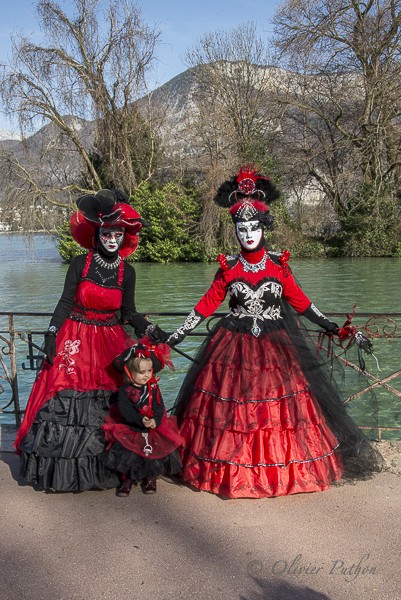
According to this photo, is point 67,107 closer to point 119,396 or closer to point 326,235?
point 326,235

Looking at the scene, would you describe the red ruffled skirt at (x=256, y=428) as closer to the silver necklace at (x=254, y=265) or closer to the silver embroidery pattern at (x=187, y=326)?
the silver embroidery pattern at (x=187, y=326)

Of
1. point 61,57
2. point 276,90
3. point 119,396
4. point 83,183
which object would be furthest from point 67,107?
point 119,396

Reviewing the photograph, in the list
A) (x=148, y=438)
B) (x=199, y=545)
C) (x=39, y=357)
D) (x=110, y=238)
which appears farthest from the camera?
(x=39, y=357)

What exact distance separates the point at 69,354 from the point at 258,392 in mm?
1158

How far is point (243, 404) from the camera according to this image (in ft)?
11.2

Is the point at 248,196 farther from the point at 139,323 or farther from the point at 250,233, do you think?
the point at 139,323

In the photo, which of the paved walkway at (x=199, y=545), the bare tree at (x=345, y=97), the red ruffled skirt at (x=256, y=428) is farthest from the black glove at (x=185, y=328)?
the bare tree at (x=345, y=97)

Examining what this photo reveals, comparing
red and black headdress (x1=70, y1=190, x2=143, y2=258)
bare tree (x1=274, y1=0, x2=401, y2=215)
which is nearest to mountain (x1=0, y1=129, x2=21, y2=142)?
bare tree (x1=274, y1=0, x2=401, y2=215)

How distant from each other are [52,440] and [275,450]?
127 cm

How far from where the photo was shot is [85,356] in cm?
365

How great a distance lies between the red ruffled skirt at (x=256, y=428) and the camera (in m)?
3.35

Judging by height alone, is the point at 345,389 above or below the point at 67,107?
below

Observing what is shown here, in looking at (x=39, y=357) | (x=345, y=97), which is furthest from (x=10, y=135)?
(x=39, y=357)

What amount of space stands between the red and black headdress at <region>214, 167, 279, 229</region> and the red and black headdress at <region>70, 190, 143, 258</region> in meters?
0.59
